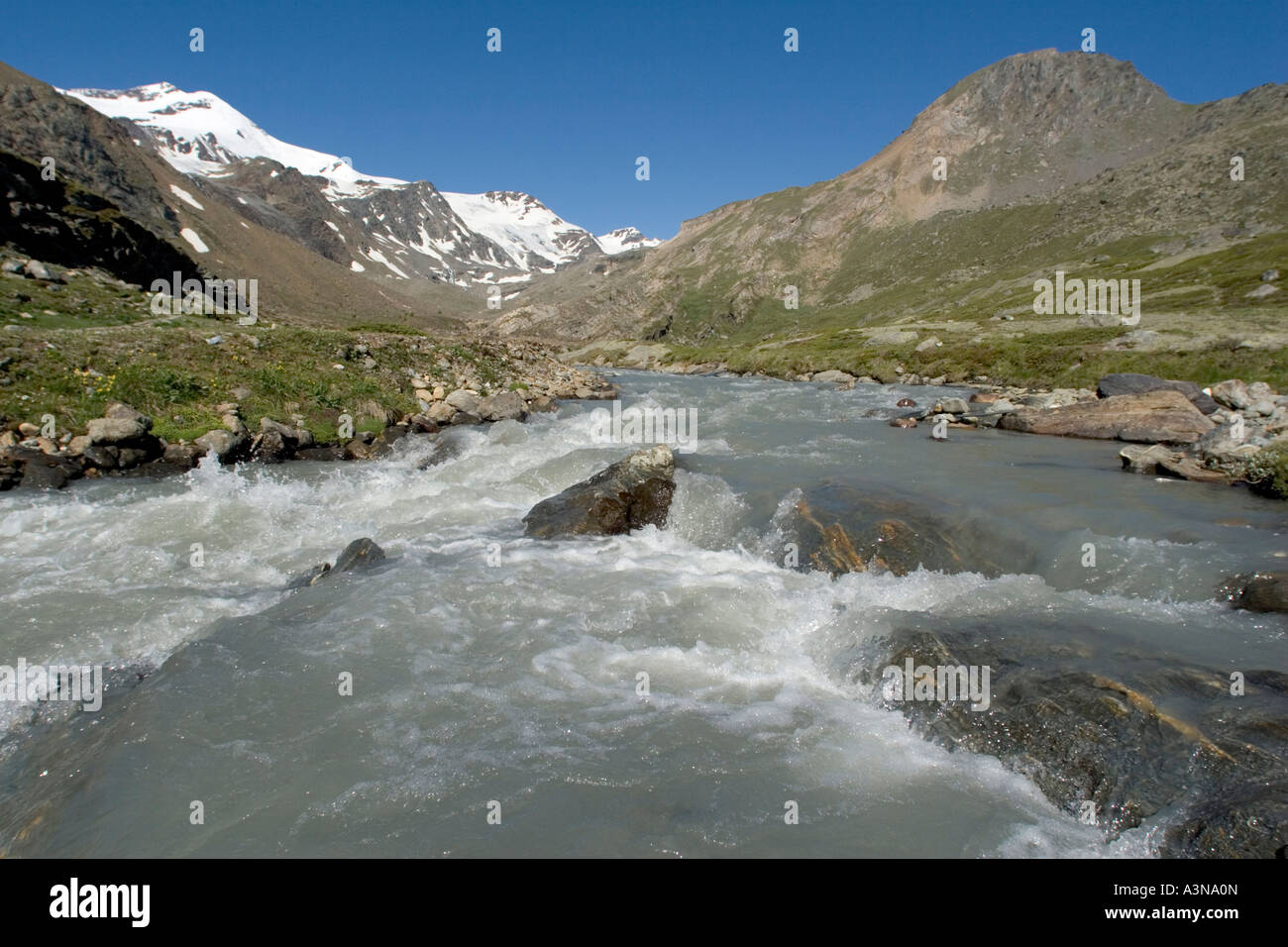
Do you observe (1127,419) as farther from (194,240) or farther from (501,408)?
(194,240)

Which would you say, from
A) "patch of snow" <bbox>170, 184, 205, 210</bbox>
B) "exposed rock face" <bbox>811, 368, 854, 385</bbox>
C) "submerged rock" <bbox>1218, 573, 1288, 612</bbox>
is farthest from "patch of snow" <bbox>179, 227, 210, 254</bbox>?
"submerged rock" <bbox>1218, 573, 1288, 612</bbox>

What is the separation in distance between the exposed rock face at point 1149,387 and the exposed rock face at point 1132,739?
23.3 m

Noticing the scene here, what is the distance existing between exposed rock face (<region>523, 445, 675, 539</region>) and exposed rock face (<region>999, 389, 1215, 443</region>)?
706 inches

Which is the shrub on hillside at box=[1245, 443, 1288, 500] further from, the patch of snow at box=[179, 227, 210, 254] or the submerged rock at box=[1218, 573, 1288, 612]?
the patch of snow at box=[179, 227, 210, 254]

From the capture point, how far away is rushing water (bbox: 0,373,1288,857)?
536 cm

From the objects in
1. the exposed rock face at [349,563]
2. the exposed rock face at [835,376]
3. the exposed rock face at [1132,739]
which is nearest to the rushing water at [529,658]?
the exposed rock face at [1132,739]

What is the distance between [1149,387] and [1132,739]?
28.0m

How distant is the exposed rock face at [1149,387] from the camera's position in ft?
78.6

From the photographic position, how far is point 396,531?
13.7m

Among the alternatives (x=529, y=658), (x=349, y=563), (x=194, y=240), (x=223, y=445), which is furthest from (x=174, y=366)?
(x=194, y=240)

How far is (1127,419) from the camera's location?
22.8 meters

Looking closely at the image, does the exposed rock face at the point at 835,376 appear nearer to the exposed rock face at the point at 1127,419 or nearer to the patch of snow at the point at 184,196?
the exposed rock face at the point at 1127,419
